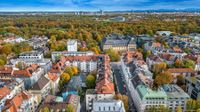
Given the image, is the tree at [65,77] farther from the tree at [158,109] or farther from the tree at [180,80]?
the tree at [180,80]

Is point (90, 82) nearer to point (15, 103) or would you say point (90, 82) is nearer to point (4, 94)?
point (15, 103)

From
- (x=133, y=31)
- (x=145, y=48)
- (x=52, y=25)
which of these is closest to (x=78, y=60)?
(x=145, y=48)

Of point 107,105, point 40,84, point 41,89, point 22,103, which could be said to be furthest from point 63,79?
point 107,105

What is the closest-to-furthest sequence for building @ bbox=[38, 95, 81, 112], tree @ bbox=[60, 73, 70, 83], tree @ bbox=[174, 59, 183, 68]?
building @ bbox=[38, 95, 81, 112] < tree @ bbox=[60, 73, 70, 83] < tree @ bbox=[174, 59, 183, 68]

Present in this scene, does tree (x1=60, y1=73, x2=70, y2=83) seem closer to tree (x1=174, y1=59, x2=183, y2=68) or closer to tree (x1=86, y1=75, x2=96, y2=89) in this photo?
tree (x1=86, y1=75, x2=96, y2=89)

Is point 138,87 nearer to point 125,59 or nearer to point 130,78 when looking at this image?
point 130,78

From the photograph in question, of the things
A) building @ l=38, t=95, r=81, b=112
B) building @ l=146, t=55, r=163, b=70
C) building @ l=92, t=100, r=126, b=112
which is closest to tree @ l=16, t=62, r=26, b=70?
building @ l=38, t=95, r=81, b=112
